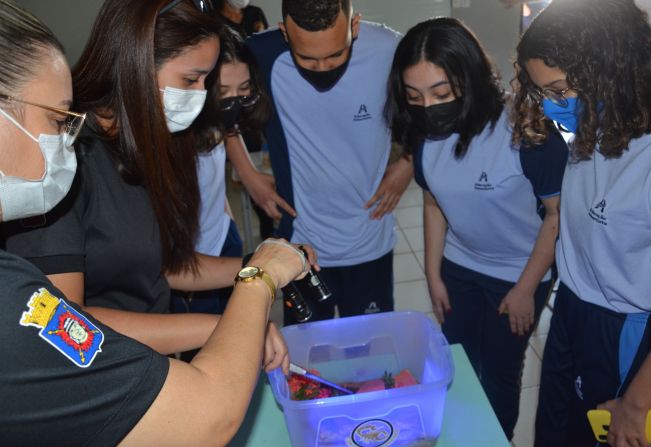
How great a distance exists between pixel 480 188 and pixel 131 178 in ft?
3.23

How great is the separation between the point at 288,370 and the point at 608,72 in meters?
0.98

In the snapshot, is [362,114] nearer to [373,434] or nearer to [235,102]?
[235,102]

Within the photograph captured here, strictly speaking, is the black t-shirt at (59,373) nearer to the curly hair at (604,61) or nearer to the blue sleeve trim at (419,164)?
the curly hair at (604,61)

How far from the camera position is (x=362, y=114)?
184cm

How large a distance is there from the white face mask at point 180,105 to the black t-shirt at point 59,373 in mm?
713

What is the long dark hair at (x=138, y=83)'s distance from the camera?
120cm

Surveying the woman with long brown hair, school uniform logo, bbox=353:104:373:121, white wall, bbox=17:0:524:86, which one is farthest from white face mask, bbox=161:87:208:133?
white wall, bbox=17:0:524:86

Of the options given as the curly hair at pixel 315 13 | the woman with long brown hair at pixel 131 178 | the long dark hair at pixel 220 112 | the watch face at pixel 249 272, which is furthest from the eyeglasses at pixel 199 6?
the watch face at pixel 249 272

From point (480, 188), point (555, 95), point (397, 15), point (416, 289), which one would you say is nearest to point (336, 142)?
point (480, 188)

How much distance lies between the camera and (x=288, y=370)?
1211 mm

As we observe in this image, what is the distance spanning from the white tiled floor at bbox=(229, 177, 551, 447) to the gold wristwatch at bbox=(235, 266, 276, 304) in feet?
5.08

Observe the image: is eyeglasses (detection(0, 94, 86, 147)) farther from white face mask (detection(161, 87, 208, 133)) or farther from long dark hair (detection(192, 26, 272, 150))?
long dark hair (detection(192, 26, 272, 150))

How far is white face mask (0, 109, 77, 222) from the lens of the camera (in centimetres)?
85

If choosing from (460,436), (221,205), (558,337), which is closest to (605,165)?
(558,337)
